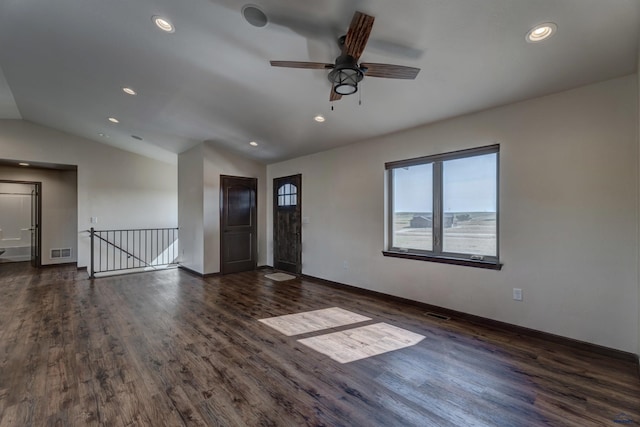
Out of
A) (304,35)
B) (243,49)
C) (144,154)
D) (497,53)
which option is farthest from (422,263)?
(144,154)

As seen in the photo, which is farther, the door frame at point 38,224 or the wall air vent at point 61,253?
the wall air vent at point 61,253

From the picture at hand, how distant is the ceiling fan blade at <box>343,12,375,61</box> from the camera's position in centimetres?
186

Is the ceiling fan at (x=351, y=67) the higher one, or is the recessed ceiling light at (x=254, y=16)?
the recessed ceiling light at (x=254, y=16)

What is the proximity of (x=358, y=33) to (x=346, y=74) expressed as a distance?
342 mm

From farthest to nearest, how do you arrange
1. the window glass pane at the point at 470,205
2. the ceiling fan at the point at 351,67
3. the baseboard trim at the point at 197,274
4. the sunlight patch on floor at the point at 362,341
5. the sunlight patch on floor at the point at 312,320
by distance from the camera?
the baseboard trim at the point at 197,274, the window glass pane at the point at 470,205, the sunlight patch on floor at the point at 312,320, the sunlight patch on floor at the point at 362,341, the ceiling fan at the point at 351,67

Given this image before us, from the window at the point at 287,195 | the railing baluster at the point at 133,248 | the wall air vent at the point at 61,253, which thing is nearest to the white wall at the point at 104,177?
the railing baluster at the point at 133,248

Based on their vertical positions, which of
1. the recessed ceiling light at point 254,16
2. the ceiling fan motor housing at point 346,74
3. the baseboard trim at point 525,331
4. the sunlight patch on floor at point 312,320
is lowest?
the sunlight patch on floor at point 312,320

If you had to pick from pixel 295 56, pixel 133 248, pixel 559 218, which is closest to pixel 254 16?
pixel 295 56

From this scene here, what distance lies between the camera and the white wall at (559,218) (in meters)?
2.64

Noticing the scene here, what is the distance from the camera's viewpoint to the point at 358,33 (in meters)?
1.99

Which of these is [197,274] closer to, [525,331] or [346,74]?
[346,74]

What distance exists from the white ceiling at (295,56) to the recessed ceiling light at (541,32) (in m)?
0.04

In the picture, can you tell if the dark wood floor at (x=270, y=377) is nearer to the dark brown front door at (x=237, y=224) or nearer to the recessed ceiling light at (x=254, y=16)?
the dark brown front door at (x=237, y=224)

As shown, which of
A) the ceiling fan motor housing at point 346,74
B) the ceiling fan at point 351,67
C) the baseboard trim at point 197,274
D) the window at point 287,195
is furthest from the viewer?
the window at point 287,195
